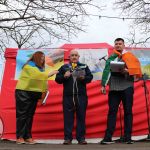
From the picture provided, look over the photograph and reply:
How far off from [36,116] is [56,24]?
685 cm

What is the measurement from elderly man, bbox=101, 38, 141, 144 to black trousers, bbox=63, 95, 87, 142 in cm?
42

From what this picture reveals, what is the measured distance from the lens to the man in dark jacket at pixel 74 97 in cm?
780

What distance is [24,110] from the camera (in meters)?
7.96

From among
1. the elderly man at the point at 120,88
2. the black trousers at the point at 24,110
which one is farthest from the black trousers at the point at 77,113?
the black trousers at the point at 24,110

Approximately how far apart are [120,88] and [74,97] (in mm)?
854

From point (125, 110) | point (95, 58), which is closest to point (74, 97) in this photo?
point (125, 110)

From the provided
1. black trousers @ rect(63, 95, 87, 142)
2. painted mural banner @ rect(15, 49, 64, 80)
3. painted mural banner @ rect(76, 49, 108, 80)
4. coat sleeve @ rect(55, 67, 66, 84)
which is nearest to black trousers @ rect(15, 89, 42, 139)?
coat sleeve @ rect(55, 67, 66, 84)

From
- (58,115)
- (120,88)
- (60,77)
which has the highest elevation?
(60,77)

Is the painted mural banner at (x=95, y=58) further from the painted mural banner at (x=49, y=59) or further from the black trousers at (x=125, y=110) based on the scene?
the black trousers at (x=125, y=110)

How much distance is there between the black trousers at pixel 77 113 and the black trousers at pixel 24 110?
1.86 feet

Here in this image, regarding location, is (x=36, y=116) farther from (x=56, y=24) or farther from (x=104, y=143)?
(x=56, y=24)

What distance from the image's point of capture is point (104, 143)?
7.79 meters

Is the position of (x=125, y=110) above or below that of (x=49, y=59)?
below

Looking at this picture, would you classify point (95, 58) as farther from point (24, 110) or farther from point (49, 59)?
point (24, 110)
